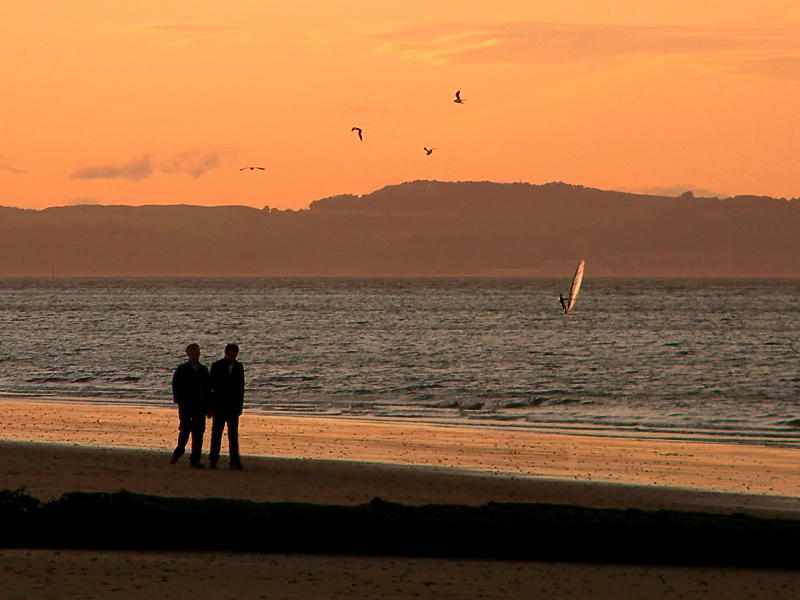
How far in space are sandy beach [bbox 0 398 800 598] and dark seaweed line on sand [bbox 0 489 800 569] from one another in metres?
0.19

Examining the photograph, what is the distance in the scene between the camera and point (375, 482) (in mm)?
15781

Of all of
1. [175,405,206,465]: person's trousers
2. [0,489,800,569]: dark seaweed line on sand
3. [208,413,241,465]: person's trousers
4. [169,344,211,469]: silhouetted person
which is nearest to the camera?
[0,489,800,569]: dark seaweed line on sand

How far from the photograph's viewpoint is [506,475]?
17047 mm

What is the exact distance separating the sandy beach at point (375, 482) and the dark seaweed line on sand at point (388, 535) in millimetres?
195

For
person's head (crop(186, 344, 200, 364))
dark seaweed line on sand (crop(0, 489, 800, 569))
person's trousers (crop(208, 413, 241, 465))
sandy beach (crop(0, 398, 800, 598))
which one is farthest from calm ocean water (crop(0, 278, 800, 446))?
dark seaweed line on sand (crop(0, 489, 800, 569))

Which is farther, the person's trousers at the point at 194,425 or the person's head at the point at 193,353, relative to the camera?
the person's trousers at the point at 194,425

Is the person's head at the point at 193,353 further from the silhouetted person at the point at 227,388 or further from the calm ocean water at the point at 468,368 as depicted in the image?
the calm ocean water at the point at 468,368

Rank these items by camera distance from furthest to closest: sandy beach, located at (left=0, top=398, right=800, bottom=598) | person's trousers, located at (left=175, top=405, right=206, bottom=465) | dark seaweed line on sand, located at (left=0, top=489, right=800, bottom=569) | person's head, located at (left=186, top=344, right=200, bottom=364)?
person's trousers, located at (left=175, top=405, right=206, bottom=465), person's head, located at (left=186, top=344, right=200, bottom=364), dark seaweed line on sand, located at (left=0, top=489, right=800, bottom=569), sandy beach, located at (left=0, top=398, right=800, bottom=598)

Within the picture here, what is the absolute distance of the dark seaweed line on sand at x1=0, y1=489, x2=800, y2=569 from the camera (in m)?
10.1

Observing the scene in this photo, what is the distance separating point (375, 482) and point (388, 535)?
18.2ft

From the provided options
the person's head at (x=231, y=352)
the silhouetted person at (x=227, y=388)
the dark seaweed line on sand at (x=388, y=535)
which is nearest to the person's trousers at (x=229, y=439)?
the silhouetted person at (x=227, y=388)

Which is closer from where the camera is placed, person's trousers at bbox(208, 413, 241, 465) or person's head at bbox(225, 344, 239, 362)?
person's head at bbox(225, 344, 239, 362)

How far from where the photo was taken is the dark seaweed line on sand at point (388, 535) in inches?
400

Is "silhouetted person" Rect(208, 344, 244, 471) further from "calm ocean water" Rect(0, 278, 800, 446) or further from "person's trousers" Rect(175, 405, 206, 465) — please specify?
"calm ocean water" Rect(0, 278, 800, 446)
